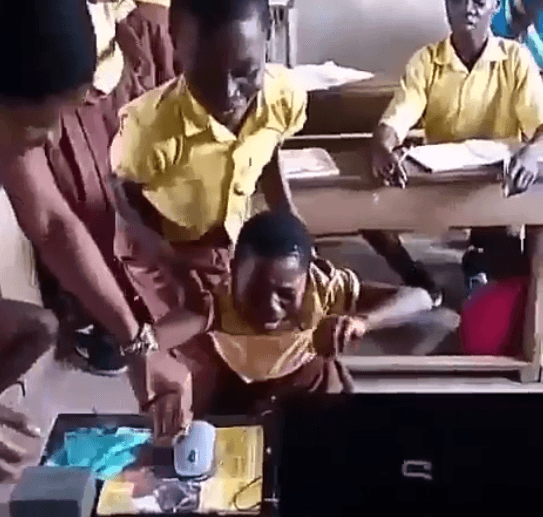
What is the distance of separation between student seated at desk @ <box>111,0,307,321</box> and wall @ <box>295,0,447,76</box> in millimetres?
55

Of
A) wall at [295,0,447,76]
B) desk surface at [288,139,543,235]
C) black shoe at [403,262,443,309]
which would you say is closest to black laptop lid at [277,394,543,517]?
black shoe at [403,262,443,309]

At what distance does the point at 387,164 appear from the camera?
1293 millimetres

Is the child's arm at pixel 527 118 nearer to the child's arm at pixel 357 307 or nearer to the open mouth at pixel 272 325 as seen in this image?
the child's arm at pixel 357 307

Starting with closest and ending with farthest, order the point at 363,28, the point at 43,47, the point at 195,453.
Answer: the point at 43,47 < the point at 363,28 < the point at 195,453

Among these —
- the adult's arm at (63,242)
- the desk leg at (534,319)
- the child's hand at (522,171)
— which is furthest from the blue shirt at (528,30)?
the adult's arm at (63,242)

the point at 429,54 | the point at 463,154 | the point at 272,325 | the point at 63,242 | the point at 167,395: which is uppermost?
the point at 429,54

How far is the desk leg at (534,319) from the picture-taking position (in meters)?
1.33

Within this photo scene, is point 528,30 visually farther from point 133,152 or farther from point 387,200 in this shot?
point 133,152

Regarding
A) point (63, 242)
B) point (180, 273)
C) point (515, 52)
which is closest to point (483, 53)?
point (515, 52)

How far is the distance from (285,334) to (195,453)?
0.67ft

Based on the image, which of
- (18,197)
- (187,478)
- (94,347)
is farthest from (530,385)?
(18,197)

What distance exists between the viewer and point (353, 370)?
4.47ft

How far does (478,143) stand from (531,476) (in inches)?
18.9

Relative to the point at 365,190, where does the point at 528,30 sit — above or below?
above
